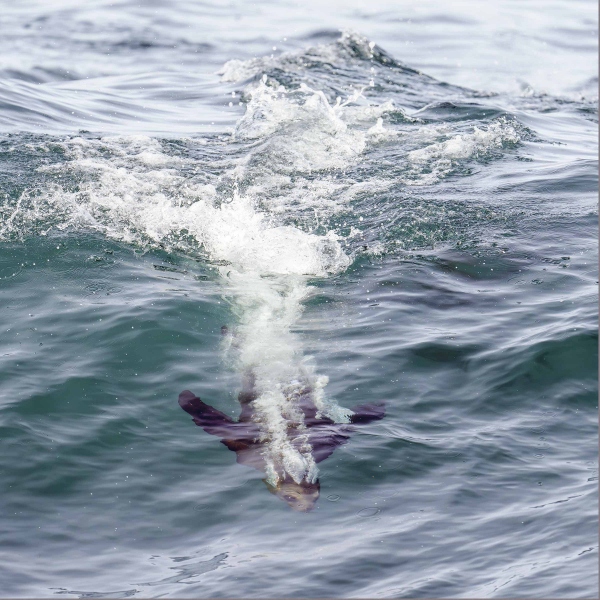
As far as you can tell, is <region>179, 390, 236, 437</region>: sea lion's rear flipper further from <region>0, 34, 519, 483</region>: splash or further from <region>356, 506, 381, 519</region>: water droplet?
<region>356, 506, 381, 519</region>: water droplet

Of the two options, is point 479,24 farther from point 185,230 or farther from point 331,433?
point 331,433

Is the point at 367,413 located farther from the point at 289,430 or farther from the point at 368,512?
the point at 368,512

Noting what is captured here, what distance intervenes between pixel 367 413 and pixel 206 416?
1261 millimetres

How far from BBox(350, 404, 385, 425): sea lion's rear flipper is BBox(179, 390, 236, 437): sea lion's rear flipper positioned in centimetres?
95

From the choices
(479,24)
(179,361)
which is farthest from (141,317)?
(479,24)

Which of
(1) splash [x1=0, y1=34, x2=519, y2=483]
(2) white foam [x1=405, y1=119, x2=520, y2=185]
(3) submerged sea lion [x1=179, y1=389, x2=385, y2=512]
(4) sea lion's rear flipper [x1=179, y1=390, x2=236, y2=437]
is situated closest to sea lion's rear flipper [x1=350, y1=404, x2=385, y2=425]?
(3) submerged sea lion [x1=179, y1=389, x2=385, y2=512]

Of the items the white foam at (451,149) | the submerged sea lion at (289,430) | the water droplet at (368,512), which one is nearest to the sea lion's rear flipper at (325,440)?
the submerged sea lion at (289,430)

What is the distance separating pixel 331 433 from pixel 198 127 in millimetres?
8203

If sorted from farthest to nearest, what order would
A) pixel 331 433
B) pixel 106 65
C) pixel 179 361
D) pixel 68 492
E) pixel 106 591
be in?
pixel 106 65 → pixel 179 361 → pixel 331 433 → pixel 68 492 → pixel 106 591

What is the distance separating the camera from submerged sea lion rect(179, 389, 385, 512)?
648 cm

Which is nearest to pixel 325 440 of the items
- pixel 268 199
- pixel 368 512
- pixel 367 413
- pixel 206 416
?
pixel 367 413

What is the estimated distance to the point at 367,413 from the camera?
7.28 m

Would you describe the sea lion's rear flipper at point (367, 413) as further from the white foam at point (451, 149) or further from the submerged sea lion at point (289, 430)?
the white foam at point (451, 149)

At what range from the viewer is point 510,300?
8.98 meters
